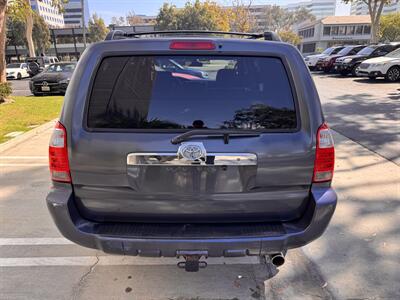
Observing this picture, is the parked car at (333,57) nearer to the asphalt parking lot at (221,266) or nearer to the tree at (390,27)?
the asphalt parking lot at (221,266)

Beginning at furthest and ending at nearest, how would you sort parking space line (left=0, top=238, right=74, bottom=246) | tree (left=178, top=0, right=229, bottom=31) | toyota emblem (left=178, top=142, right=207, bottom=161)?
tree (left=178, top=0, right=229, bottom=31), parking space line (left=0, top=238, right=74, bottom=246), toyota emblem (left=178, top=142, right=207, bottom=161)

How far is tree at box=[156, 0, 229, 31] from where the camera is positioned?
143 feet

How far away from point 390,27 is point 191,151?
71.8 m

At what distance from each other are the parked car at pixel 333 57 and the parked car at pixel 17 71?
79.0 feet

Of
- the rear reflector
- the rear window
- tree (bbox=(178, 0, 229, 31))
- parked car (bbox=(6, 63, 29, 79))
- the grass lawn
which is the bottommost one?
parked car (bbox=(6, 63, 29, 79))

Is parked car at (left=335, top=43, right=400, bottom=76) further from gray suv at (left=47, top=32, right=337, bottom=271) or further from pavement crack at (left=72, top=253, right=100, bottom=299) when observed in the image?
pavement crack at (left=72, top=253, right=100, bottom=299)

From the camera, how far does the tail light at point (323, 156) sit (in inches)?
92.7

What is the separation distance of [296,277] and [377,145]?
181 inches

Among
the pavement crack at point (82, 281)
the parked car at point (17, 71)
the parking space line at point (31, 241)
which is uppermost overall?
the pavement crack at point (82, 281)

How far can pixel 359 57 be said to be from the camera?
20094mm

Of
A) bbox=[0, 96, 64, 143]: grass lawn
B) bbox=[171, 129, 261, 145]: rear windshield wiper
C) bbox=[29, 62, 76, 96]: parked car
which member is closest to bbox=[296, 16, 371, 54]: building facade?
bbox=[29, 62, 76, 96]: parked car

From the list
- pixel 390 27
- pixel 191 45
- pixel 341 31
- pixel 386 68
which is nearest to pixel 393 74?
pixel 386 68

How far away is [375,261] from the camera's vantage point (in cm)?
316

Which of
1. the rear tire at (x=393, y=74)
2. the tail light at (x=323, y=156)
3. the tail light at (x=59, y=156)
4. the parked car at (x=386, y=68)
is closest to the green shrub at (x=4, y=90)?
the tail light at (x=59, y=156)
